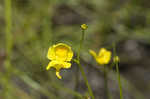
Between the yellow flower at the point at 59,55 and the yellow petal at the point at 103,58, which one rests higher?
the yellow flower at the point at 59,55

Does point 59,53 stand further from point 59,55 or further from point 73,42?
point 73,42

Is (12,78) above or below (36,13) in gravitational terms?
below

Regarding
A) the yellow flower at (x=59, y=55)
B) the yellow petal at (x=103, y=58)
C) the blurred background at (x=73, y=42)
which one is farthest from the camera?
the blurred background at (x=73, y=42)

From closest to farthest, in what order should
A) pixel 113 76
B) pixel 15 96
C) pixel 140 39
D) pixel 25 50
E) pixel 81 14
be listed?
pixel 15 96
pixel 113 76
pixel 25 50
pixel 140 39
pixel 81 14

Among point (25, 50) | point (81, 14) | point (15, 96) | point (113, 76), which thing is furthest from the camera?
point (81, 14)

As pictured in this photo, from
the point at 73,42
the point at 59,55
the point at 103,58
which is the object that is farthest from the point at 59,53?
the point at 73,42

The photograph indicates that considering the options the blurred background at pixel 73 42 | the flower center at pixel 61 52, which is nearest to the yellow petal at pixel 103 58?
the flower center at pixel 61 52

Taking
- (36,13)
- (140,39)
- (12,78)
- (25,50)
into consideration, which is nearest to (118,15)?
(140,39)

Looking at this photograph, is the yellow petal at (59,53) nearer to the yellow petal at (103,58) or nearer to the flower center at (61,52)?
the flower center at (61,52)

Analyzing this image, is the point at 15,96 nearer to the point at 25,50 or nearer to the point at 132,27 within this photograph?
the point at 25,50
